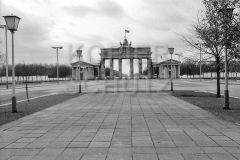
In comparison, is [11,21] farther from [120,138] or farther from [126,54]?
[126,54]

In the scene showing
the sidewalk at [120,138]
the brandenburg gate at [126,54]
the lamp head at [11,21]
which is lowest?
the sidewalk at [120,138]

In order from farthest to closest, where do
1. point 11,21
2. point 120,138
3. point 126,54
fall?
point 126,54
point 11,21
point 120,138

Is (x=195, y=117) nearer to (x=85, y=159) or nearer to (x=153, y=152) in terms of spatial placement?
(x=153, y=152)

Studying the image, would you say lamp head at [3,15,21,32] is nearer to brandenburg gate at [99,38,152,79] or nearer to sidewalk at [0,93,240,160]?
sidewalk at [0,93,240,160]

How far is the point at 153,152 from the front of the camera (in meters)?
5.53

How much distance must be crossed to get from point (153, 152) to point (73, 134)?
285 centimetres

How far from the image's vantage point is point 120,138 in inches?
268

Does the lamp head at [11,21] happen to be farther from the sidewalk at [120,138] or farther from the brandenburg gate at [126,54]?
the brandenburg gate at [126,54]

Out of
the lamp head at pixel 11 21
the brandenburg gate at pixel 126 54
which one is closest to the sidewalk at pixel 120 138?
the lamp head at pixel 11 21

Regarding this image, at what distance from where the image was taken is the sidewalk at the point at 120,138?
541 cm

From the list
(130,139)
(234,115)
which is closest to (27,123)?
(130,139)

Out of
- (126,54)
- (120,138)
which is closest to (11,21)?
(120,138)

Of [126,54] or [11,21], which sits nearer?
[11,21]

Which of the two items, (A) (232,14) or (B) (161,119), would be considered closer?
(B) (161,119)
